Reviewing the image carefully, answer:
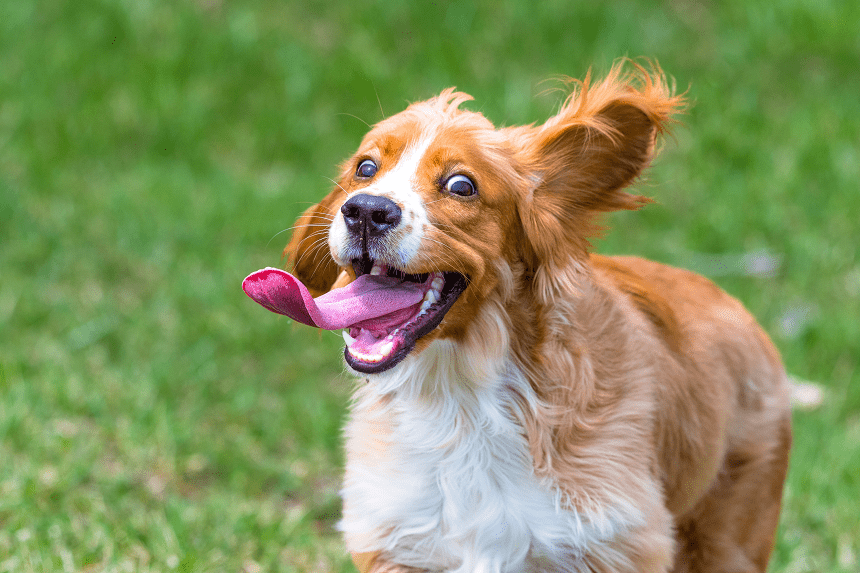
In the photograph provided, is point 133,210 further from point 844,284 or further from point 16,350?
point 844,284

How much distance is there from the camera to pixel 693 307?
3809 mm

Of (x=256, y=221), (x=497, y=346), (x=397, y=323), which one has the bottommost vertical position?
(x=256, y=221)

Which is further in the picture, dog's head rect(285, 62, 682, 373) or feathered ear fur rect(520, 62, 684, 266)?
feathered ear fur rect(520, 62, 684, 266)

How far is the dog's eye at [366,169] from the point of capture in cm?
316

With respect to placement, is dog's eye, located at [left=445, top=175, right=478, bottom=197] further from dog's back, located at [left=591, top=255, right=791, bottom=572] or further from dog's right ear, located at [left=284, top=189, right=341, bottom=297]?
dog's back, located at [left=591, top=255, right=791, bottom=572]

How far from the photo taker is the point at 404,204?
9.37 ft

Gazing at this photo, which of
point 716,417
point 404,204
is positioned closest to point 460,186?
point 404,204

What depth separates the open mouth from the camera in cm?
287

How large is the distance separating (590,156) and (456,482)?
1200 mm

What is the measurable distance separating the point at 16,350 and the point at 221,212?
80.9 inches

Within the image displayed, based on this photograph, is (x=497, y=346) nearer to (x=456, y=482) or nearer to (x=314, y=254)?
(x=456, y=482)

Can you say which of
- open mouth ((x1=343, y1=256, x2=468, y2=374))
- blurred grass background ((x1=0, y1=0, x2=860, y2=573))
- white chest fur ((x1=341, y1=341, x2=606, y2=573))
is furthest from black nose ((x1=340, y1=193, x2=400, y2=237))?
blurred grass background ((x1=0, y1=0, x2=860, y2=573))

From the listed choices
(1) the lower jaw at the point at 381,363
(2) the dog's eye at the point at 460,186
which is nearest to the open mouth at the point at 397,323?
(1) the lower jaw at the point at 381,363

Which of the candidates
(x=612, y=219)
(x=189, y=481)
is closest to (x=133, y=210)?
(x=189, y=481)
